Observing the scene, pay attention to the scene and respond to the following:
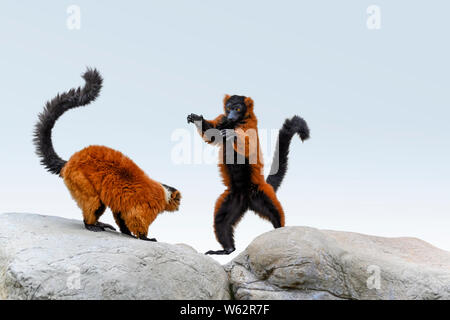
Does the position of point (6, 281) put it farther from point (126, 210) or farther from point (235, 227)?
point (235, 227)

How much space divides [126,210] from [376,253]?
2.95 meters

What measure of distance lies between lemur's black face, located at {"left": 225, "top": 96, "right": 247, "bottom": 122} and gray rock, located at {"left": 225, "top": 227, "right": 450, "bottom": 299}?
1488 millimetres

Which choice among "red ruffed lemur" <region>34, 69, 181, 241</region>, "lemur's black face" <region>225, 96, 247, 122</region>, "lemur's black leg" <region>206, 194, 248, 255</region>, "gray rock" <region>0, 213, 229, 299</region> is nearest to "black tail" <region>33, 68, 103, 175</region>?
"red ruffed lemur" <region>34, 69, 181, 241</region>

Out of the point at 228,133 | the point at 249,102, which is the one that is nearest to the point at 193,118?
the point at 228,133

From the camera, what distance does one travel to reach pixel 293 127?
6625mm

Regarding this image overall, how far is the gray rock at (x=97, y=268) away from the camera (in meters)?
4.34

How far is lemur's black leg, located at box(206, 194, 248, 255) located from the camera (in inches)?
239

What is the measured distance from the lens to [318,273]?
503 centimetres

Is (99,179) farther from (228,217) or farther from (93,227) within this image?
(228,217)

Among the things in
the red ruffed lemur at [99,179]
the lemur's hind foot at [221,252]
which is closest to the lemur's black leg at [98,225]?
the red ruffed lemur at [99,179]

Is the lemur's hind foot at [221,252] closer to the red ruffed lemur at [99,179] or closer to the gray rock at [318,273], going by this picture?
the gray rock at [318,273]
